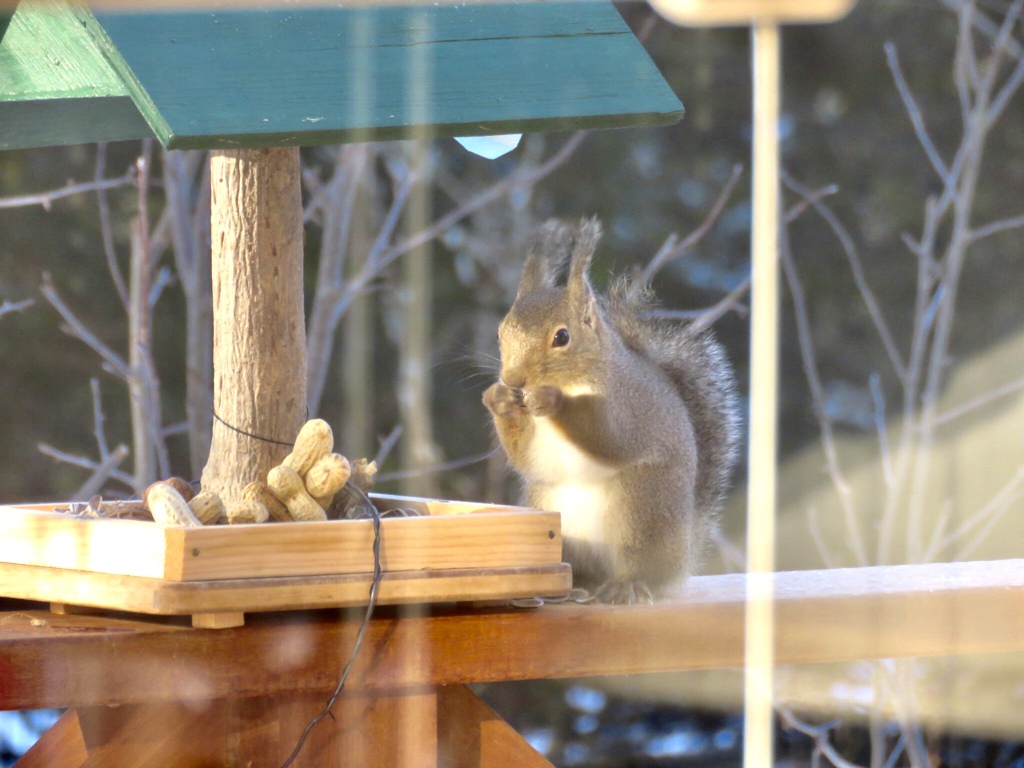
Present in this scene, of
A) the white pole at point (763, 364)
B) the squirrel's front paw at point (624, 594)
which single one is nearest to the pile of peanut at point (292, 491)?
the squirrel's front paw at point (624, 594)

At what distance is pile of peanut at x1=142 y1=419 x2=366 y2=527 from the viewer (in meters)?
1.23

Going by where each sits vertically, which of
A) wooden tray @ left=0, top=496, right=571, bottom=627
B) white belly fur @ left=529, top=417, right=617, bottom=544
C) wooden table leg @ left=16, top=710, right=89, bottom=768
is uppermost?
white belly fur @ left=529, top=417, right=617, bottom=544

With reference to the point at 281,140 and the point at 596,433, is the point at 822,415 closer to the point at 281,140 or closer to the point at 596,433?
the point at 596,433

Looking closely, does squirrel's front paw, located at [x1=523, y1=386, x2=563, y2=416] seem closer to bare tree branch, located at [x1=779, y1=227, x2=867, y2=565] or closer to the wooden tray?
the wooden tray

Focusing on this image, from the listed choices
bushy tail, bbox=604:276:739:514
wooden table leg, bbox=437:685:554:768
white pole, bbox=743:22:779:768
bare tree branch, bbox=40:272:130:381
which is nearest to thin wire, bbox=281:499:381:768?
wooden table leg, bbox=437:685:554:768

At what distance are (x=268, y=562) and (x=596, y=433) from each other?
1.72 ft

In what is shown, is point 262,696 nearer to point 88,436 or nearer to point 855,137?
point 88,436

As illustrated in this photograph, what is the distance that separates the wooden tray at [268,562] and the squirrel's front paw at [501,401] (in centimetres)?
25

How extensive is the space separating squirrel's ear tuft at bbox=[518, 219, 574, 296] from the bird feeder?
1.11 ft

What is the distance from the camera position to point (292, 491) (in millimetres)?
1246

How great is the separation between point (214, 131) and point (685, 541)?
0.78 metres

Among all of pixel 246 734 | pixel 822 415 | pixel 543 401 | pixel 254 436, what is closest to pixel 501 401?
pixel 543 401

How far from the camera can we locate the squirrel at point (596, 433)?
5.04 feet

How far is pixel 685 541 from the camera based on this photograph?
1569 mm
